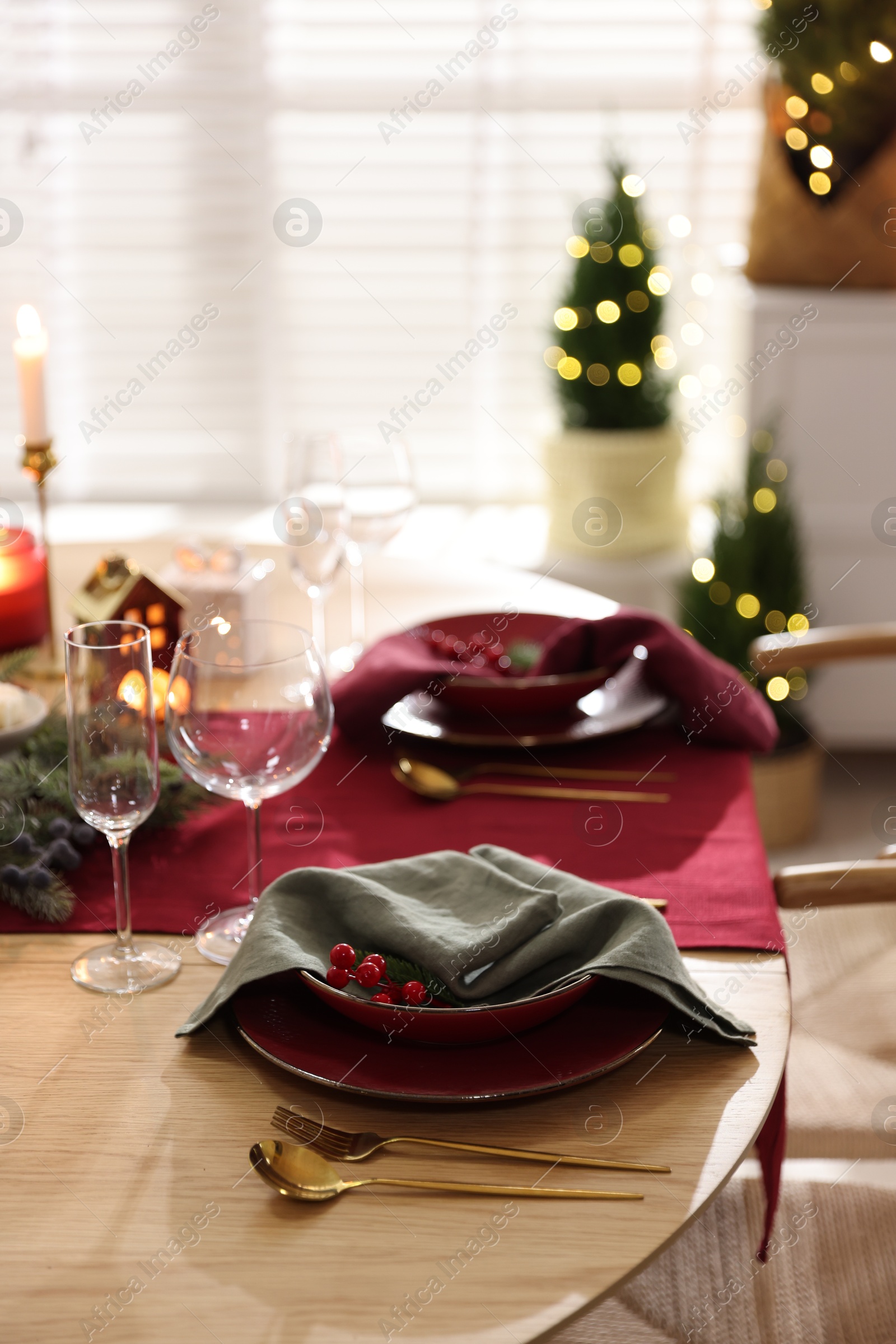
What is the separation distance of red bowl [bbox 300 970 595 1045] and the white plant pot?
7.33 ft

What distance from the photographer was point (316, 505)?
1.36 m

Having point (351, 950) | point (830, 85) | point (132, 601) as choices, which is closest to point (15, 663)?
point (132, 601)

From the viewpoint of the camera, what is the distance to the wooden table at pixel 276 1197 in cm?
63

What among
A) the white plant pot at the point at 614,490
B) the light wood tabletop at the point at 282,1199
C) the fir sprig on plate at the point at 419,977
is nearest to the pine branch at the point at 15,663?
the light wood tabletop at the point at 282,1199

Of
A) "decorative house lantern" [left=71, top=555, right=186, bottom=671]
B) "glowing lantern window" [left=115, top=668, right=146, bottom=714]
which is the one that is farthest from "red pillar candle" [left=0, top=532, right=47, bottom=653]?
"glowing lantern window" [left=115, top=668, right=146, bottom=714]

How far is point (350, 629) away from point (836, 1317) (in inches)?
34.8

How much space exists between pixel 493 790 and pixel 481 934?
13.9 inches

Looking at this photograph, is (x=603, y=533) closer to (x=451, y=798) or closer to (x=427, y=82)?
(x=427, y=82)

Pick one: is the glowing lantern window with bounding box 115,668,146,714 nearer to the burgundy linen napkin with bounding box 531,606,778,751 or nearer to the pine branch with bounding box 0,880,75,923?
the pine branch with bounding box 0,880,75,923

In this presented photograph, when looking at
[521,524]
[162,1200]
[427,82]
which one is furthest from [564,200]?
[162,1200]

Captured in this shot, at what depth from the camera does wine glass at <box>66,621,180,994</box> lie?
853 millimetres

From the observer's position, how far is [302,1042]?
80 centimetres

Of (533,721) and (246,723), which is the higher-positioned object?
(246,723)

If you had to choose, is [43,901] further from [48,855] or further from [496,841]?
[496,841]
